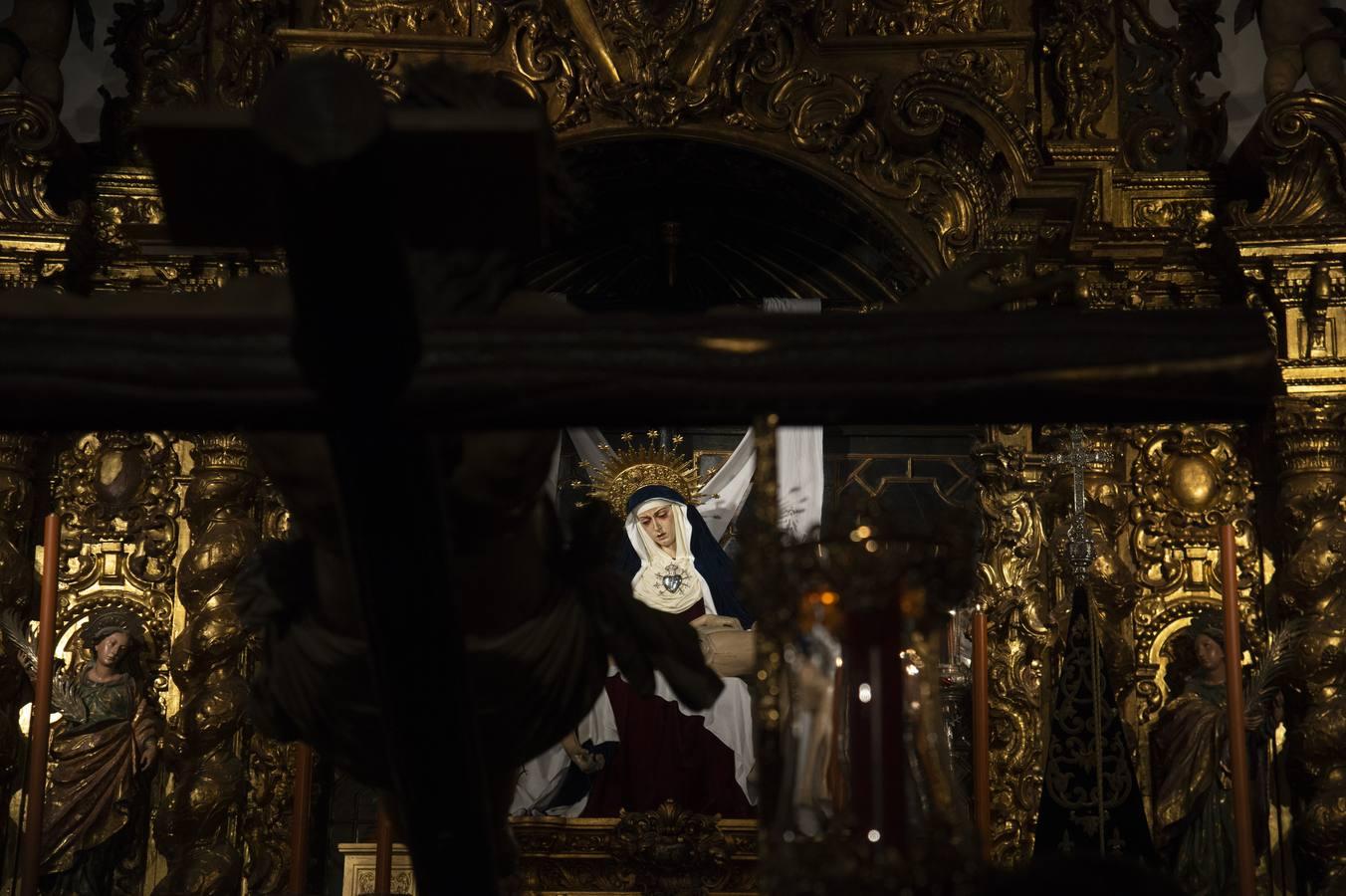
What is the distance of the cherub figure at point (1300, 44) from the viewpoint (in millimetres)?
6371

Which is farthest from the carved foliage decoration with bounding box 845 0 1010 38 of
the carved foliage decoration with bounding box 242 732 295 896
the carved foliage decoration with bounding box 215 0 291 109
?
the carved foliage decoration with bounding box 242 732 295 896

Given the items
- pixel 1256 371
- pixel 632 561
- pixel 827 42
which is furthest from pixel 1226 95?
pixel 1256 371

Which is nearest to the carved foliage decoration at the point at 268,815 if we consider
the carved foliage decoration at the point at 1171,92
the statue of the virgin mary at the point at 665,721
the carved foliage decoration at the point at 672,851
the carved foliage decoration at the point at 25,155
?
the statue of the virgin mary at the point at 665,721

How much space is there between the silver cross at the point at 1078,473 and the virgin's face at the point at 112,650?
2933 mm

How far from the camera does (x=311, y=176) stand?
1793 mm

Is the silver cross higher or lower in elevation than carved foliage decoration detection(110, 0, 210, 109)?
lower

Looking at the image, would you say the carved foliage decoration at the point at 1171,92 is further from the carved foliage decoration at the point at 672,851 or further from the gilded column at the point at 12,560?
the gilded column at the point at 12,560

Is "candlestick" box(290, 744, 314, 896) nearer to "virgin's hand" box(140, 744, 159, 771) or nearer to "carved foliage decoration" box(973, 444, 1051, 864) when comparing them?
"virgin's hand" box(140, 744, 159, 771)

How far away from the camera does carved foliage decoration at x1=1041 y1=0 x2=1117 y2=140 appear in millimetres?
6262

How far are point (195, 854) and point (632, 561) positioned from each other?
1.65 metres


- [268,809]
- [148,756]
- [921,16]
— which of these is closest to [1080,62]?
[921,16]

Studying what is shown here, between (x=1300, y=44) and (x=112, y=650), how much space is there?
438 cm

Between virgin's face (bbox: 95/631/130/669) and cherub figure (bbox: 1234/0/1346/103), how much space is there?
411 centimetres

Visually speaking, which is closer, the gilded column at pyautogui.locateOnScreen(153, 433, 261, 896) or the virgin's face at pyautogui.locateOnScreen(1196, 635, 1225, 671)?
the gilded column at pyautogui.locateOnScreen(153, 433, 261, 896)
